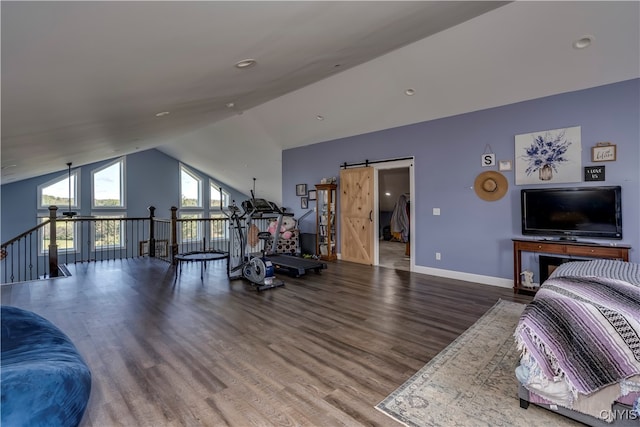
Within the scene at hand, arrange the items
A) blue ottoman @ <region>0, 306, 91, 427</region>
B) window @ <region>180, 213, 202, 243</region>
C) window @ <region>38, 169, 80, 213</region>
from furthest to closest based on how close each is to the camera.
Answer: window @ <region>180, 213, 202, 243</region> < window @ <region>38, 169, 80, 213</region> < blue ottoman @ <region>0, 306, 91, 427</region>

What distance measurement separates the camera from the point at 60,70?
2.02 m

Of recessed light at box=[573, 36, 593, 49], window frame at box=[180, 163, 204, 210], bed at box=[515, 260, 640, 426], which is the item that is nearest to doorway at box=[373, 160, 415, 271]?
recessed light at box=[573, 36, 593, 49]

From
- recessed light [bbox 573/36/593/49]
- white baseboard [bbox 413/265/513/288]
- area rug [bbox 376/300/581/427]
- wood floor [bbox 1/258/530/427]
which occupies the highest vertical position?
recessed light [bbox 573/36/593/49]

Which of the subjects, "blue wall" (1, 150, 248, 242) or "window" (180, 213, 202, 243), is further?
"window" (180, 213, 202, 243)

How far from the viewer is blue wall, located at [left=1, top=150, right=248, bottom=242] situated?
8.84 m

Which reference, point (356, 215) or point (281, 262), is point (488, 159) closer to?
point (356, 215)

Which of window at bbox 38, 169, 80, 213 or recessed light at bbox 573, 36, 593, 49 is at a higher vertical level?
Result: recessed light at bbox 573, 36, 593, 49

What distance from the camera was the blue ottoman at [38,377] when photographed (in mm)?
1391

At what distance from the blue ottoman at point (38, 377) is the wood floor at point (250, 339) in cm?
28

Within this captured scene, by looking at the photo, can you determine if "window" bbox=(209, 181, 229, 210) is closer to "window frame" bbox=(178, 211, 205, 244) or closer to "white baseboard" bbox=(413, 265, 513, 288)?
"window frame" bbox=(178, 211, 205, 244)

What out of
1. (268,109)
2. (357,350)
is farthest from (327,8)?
(268,109)

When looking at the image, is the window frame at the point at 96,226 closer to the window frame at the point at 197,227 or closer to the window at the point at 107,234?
the window at the point at 107,234

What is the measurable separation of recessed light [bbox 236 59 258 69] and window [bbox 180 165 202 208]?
10.5 meters

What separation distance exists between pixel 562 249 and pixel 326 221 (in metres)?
4.29
